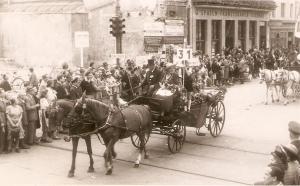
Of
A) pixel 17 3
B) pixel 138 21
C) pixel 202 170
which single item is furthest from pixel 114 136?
pixel 17 3

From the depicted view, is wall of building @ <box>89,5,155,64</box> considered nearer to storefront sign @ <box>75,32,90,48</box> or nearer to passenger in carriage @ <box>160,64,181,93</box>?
storefront sign @ <box>75,32,90,48</box>

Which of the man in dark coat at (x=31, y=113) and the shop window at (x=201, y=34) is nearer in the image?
the man in dark coat at (x=31, y=113)

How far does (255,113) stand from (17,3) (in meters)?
24.5

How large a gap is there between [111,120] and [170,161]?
218 centimetres

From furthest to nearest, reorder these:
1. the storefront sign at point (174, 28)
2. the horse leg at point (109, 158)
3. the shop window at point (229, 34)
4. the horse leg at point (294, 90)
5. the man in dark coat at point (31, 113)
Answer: the shop window at point (229, 34) → the storefront sign at point (174, 28) → the horse leg at point (294, 90) → the man in dark coat at point (31, 113) → the horse leg at point (109, 158)

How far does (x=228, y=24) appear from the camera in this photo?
39688 millimetres

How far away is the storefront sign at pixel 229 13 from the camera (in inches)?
1409

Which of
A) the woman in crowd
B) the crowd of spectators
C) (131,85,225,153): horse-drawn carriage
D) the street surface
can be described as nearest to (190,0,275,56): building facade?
the crowd of spectators

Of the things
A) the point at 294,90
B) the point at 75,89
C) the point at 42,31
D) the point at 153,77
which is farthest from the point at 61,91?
the point at 42,31

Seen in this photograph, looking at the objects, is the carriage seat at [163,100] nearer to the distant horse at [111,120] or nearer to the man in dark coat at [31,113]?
the distant horse at [111,120]

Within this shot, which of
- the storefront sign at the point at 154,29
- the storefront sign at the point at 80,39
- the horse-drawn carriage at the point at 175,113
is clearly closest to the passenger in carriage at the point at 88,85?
the horse-drawn carriage at the point at 175,113

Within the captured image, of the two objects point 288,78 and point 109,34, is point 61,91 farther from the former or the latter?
point 109,34

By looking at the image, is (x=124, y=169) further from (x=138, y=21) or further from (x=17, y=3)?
(x=17, y=3)

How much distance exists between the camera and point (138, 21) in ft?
107
